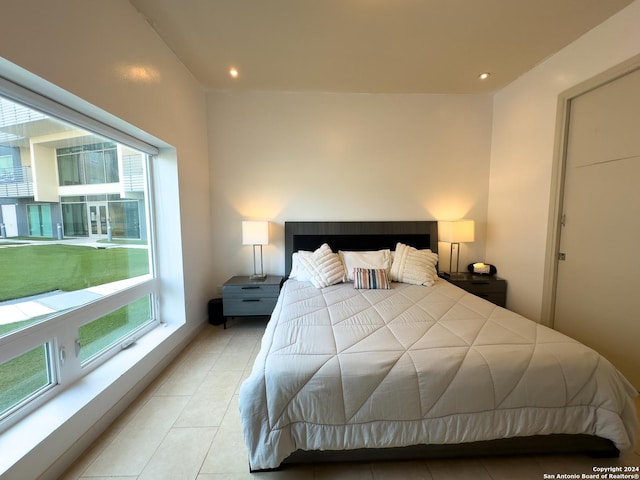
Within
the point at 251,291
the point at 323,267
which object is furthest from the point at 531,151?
the point at 251,291

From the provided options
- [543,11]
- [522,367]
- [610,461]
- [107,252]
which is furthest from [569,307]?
[107,252]

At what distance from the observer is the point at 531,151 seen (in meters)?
A: 2.62

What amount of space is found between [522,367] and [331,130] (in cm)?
289

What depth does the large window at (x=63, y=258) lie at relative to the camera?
123 centimetres

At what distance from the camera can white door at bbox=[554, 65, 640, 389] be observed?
1.82 m

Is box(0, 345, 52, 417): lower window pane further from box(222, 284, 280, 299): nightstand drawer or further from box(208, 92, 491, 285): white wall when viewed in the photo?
box(208, 92, 491, 285): white wall

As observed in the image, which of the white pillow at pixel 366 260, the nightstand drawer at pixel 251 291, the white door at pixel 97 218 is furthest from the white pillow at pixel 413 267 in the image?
the white door at pixel 97 218

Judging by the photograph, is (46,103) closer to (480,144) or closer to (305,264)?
(305,264)

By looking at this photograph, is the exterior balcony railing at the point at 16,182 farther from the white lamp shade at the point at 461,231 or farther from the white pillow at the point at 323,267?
the white lamp shade at the point at 461,231

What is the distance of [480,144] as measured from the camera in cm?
317

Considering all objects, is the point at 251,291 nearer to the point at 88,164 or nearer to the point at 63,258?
the point at 63,258

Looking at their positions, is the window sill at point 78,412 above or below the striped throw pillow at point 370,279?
below

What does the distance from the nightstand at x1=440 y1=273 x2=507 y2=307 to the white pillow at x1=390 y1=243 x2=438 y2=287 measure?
1.37 feet

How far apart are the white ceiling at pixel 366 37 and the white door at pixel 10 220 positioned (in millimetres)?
1650
